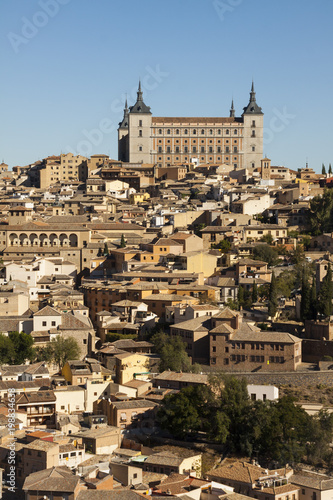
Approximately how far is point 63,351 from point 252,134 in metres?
55.7

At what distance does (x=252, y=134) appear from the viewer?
89.8m

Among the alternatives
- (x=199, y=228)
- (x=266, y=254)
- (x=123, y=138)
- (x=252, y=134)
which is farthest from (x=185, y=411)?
(x=123, y=138)

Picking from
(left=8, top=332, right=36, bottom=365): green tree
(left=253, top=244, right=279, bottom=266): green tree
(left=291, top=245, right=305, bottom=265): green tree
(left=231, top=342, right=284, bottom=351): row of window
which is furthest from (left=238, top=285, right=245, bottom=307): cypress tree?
(left=8, top=332, right=36, bottom=365): green tree

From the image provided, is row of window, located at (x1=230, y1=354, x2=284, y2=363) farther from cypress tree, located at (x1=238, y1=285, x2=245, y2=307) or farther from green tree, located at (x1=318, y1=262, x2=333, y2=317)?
cypress tree, located at (x1=238, y1=285, x2=245, y2=307)

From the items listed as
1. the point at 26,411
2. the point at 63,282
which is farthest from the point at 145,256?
the point at 26,411

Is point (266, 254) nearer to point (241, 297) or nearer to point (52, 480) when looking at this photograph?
point (241, 297)

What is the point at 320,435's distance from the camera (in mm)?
31375

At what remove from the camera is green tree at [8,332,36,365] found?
123 ft

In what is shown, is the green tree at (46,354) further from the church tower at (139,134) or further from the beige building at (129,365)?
the church tower at (139,134)

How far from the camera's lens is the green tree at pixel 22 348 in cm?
3741

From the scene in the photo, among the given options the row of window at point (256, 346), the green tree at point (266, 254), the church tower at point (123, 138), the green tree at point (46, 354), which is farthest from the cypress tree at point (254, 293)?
the church tower at point (123, 138)

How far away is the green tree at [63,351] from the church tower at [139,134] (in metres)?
51.4

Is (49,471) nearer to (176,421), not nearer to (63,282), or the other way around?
(176,421)

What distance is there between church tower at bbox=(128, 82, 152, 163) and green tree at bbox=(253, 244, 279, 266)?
40.5 m
